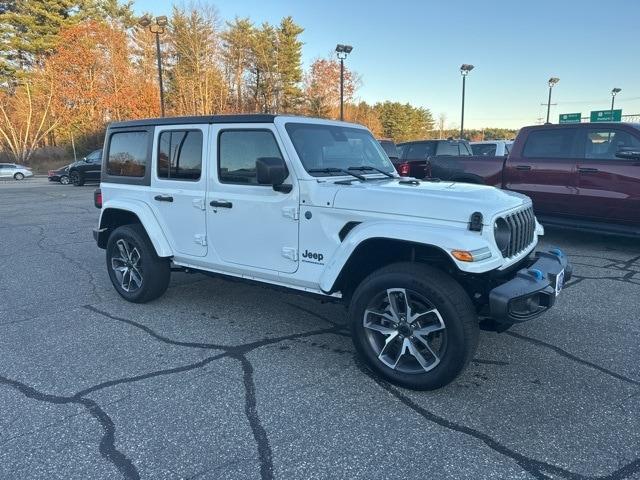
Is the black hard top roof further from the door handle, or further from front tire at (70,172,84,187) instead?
front tire at (70,172,84,187)

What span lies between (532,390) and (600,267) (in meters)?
4.04

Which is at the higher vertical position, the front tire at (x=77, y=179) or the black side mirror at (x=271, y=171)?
the black side mirror at (x=271, y=171)

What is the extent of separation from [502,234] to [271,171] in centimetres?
170

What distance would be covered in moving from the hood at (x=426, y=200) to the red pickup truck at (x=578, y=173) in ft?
9.26

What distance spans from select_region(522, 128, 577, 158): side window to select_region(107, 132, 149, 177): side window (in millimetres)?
6218

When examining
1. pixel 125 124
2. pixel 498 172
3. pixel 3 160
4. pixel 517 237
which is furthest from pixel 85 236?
pixel 3 160

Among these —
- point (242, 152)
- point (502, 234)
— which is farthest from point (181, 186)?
point (502, 234)

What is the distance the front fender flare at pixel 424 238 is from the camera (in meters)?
2.96

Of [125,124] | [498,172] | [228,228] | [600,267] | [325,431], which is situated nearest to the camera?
[325,431]

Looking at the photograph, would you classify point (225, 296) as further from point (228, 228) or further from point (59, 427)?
point (59, 427)

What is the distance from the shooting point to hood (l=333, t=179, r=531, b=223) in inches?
122

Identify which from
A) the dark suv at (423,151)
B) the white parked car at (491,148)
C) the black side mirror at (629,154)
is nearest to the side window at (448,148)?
the dark suv at (423,151)

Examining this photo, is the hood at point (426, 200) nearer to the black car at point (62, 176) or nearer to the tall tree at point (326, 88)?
the black car at point (62, 176)

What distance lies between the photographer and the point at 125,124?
5164 millimetres
